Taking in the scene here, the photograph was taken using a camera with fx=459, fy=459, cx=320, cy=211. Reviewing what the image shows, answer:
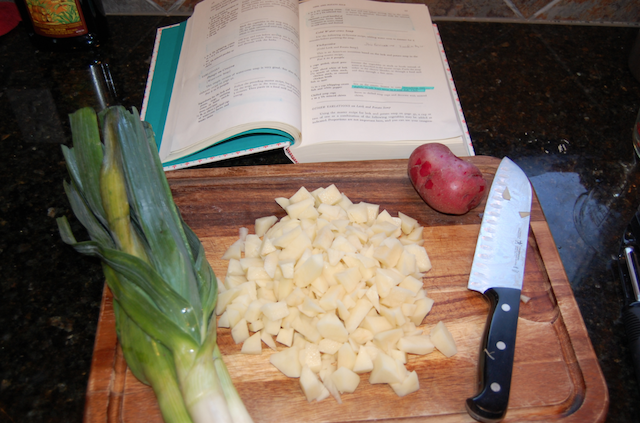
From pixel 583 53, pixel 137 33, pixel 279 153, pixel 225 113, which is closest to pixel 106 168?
pixel 225 113

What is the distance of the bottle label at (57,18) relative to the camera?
1573 millimetres

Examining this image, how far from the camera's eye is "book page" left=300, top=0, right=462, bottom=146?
148 centimetres

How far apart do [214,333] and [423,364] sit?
0.48 metres

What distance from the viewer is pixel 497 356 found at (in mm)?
993

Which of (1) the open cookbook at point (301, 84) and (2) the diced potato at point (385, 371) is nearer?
(2) the diced potato at point (385, 371)

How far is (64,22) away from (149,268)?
123cm

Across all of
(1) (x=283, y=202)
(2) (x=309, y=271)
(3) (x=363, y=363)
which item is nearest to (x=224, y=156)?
(1) (x=283, y=202)

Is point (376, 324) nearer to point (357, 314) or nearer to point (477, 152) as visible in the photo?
point (357, 314)

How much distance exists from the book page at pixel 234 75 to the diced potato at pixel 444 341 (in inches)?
28.2

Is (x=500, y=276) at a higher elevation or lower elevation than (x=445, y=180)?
lower

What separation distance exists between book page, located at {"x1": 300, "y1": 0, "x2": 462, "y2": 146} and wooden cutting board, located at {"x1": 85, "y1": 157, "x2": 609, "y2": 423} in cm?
18

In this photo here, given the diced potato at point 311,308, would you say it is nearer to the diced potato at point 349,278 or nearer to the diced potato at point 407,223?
the diced potato at point 349,278

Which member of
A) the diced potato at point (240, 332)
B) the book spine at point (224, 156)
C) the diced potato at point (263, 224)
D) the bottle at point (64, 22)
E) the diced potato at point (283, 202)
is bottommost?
the diced potato at point (240, 332)

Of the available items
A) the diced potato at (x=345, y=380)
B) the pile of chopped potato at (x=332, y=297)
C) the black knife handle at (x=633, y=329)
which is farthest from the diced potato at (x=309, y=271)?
the black knife handle at (x=633, y=329)
